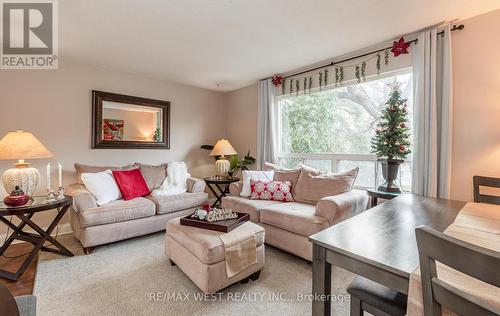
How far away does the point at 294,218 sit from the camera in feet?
7.64

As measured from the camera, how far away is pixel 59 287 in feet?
6.24

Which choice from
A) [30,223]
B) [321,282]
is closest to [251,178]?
[321,282]

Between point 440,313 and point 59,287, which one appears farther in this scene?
point 59,287

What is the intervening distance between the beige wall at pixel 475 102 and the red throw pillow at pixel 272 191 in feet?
5.59

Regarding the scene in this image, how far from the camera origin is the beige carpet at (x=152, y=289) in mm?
1657

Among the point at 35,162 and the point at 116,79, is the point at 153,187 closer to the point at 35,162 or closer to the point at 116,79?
the point at 35,162

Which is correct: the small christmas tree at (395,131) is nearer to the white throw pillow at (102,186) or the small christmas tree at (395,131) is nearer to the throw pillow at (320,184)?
the throw pillow at (320,184)

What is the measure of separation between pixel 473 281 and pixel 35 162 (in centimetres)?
420

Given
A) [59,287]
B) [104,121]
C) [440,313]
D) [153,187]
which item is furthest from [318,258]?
[104,121]

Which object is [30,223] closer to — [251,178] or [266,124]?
[251,178]

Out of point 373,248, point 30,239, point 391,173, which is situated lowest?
point 30,239

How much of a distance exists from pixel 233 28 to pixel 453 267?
245 centimetres

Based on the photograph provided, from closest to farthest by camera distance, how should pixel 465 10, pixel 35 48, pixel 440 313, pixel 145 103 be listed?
pixel 440 313, pixel 465 10, pixel 35 48, pixel 145 103

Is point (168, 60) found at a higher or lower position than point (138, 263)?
higher
